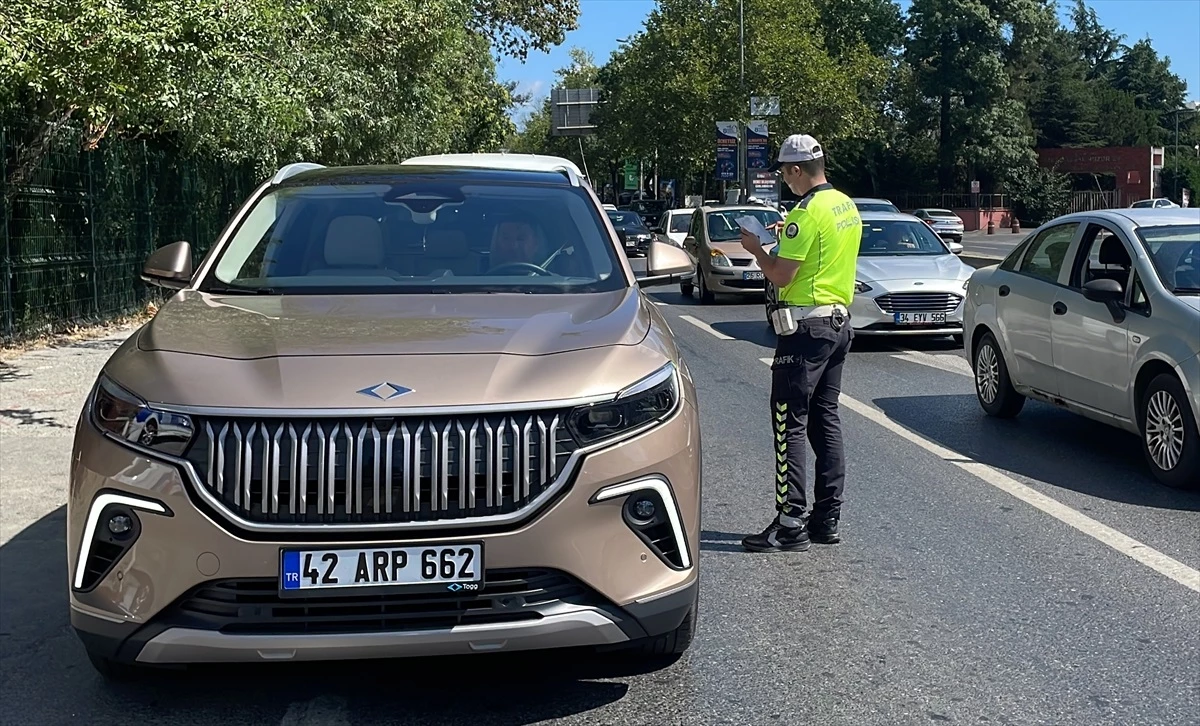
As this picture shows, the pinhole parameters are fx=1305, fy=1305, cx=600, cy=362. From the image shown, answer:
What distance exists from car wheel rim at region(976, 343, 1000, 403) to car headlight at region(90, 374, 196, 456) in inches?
286

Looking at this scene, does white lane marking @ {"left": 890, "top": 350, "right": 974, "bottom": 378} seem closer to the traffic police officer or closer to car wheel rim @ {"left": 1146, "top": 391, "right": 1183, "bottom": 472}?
car wheel rim @ {"left": 1146, "top": 391, "right": 1183, "bottom": 472}

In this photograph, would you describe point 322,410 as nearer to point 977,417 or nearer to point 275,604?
point 275,604

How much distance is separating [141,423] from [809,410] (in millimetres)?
3295

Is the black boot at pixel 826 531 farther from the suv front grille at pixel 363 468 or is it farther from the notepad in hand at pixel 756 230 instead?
the suv front grille at pixel 363 468

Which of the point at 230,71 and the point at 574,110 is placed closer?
the point at 230,71

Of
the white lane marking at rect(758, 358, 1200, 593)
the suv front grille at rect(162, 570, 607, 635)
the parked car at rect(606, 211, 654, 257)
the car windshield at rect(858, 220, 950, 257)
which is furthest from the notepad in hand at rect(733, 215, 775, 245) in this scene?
the parked car at rect(606, 211, 654, 257)

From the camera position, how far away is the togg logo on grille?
11.8 ft

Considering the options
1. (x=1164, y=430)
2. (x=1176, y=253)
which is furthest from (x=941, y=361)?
(x=1164, y=430)

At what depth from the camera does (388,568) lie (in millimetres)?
3553

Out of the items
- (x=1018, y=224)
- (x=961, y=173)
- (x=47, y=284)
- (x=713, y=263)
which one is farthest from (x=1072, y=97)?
(x=47, y=284)

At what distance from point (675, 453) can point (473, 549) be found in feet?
2.22

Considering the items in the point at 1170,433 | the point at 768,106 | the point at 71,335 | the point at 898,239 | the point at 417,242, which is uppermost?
the point at 768,106

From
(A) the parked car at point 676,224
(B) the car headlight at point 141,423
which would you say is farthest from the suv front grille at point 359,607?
(A) the parked car at point 676,224

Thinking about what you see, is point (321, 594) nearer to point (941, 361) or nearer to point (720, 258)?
point (941, 361)
